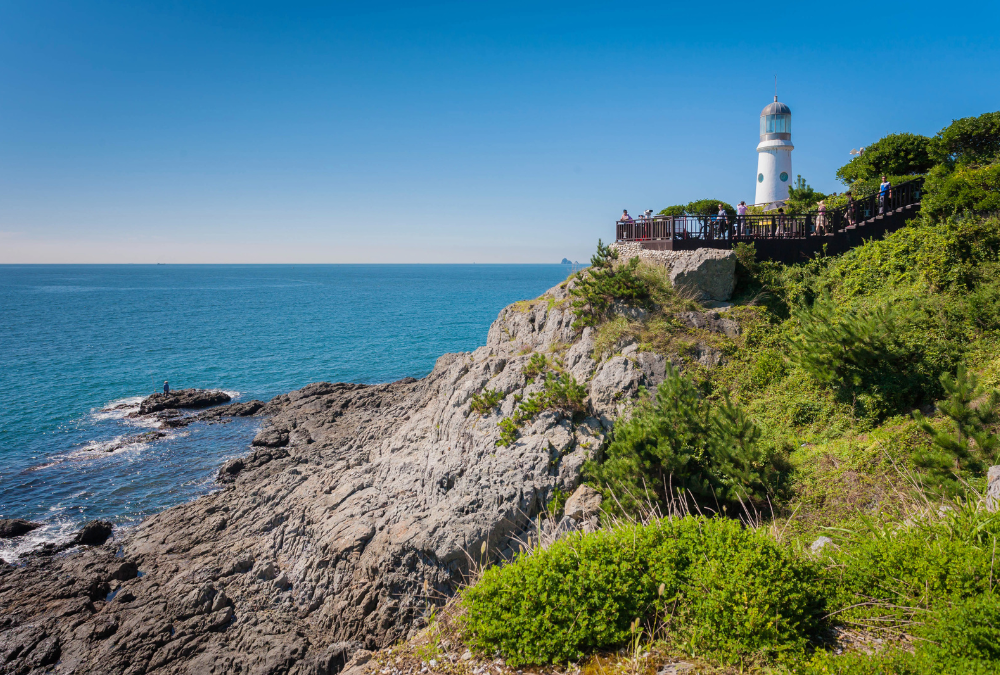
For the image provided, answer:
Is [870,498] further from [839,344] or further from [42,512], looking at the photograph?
[42,512]

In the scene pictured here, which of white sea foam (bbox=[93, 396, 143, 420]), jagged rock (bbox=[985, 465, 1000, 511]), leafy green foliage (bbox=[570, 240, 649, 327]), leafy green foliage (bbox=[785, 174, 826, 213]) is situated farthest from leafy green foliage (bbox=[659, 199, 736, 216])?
white sea foam (bbox=[93, 396, 143, 420])

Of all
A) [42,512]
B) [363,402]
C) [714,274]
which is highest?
[714,274]

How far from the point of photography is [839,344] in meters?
13.0

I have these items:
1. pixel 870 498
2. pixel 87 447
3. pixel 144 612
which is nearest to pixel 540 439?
pixel 870 498

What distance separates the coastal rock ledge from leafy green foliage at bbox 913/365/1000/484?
709 centimetres

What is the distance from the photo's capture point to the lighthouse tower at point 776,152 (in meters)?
35.7

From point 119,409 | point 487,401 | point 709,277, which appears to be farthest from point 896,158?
point 119,409

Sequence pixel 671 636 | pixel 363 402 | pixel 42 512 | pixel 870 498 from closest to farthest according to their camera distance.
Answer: pixel 671 636 → pixel 870 498 → pixel 42 512 → pixel 363 402

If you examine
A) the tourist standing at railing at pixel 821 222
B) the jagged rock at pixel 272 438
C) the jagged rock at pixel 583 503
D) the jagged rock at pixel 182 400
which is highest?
the tourist standing at railing at pixel 821 222

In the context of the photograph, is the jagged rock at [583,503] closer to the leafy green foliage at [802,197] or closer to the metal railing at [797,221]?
the metal railing at [797,221]

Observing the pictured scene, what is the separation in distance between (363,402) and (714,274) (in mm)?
20259

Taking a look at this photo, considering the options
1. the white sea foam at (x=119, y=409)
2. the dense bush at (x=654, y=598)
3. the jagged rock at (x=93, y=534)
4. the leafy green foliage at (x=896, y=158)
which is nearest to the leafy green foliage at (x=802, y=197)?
the leafy green foliage at (x=896, y=158)

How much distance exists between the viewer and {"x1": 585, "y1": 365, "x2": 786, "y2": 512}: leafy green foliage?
1148 centimetres

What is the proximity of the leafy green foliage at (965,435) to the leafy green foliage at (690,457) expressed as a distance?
9.81ft
